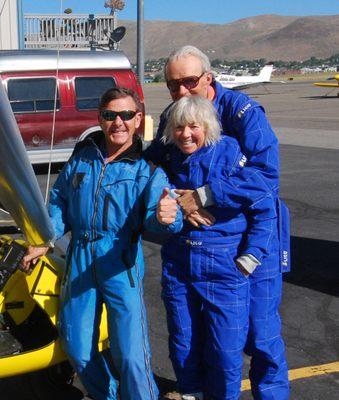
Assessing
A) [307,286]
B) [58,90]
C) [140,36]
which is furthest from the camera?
[140,36]

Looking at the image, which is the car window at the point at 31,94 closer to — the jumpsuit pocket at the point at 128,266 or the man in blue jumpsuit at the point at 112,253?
the man in blue jumpsuit at the point at 112,253

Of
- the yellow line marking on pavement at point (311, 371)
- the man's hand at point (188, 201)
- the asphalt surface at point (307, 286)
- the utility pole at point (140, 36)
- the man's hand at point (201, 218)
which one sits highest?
the utility pole at point (140, 36)

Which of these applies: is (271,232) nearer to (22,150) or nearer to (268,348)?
(268,348)

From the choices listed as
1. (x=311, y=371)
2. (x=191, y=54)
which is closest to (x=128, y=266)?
(x=191, y=54)

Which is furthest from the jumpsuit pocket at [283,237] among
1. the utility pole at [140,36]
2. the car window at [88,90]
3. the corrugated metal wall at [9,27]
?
the corrugated metal wall at [9,27]

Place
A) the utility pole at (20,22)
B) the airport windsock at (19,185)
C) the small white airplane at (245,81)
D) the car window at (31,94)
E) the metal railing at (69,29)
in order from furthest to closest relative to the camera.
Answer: the small white airplane at (245,81)
the metal railing at (69,29)
the utility pole at (20,22)
the car window at (31,94)
the airport windsock at (19,185)

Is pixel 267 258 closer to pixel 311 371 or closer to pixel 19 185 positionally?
pixel 311 371

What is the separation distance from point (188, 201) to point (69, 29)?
18127 mm

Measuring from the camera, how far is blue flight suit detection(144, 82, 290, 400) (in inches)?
109

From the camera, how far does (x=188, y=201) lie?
2713mm

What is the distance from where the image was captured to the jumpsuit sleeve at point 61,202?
2.89 meters

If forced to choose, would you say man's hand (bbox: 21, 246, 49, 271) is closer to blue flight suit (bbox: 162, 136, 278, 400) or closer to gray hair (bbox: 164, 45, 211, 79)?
blue flight suit (bbox: 162, 136, 278, 400)

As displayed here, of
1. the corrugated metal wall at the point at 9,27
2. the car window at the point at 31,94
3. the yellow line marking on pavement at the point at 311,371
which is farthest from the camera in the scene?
the corrugated metal wall at the point at 9,27

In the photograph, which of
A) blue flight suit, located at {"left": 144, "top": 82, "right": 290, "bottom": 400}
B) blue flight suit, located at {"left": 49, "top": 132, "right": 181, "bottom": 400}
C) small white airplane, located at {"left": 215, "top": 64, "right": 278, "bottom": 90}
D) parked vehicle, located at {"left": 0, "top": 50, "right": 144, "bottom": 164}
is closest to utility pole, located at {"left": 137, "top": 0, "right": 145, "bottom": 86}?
parked vehicle, located at {"left": 0, "top": 50, "right": 144, "bottom": 164}
